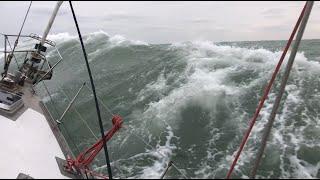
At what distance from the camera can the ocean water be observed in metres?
13.7

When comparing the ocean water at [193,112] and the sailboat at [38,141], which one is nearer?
the sailboat at [38,141]

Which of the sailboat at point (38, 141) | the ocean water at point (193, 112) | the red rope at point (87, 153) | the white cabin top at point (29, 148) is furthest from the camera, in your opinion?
the ocean water at point (193, 112)

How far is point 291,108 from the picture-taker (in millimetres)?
17938

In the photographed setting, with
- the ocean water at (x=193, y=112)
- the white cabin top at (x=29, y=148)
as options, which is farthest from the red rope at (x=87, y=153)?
the ocean water at (x=193, y=112)

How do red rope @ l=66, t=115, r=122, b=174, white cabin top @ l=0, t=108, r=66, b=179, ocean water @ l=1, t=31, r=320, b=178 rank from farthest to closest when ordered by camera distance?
ocean water @ l=1, t=31, r=320, b=178
white cabin top @ l=0, t=108, r=66, b=179
red rope @ l=66, t=115, r=122, b=174

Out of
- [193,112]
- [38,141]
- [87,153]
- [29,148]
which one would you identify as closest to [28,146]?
[29,148]

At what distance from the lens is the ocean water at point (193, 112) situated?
539 inches

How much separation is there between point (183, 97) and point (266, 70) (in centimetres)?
713

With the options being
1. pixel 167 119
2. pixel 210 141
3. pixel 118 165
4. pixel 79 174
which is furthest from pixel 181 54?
pixel 79 174

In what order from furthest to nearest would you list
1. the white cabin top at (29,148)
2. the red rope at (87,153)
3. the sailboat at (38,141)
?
the white cabin top at (29,148), the red rope at (87,153), the sailboat at (38,141)

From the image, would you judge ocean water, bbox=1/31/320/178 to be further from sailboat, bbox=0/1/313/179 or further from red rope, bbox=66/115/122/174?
red rope, bbox=66/115/122/174

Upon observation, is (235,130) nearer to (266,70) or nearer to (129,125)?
(129,125)

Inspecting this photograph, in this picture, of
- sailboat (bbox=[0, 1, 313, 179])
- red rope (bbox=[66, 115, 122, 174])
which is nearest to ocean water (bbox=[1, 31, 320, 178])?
sailboat (bbox=[0, 1, 313, 179])

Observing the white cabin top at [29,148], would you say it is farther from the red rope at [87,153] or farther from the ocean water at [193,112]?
the ocean water at [193,112]
